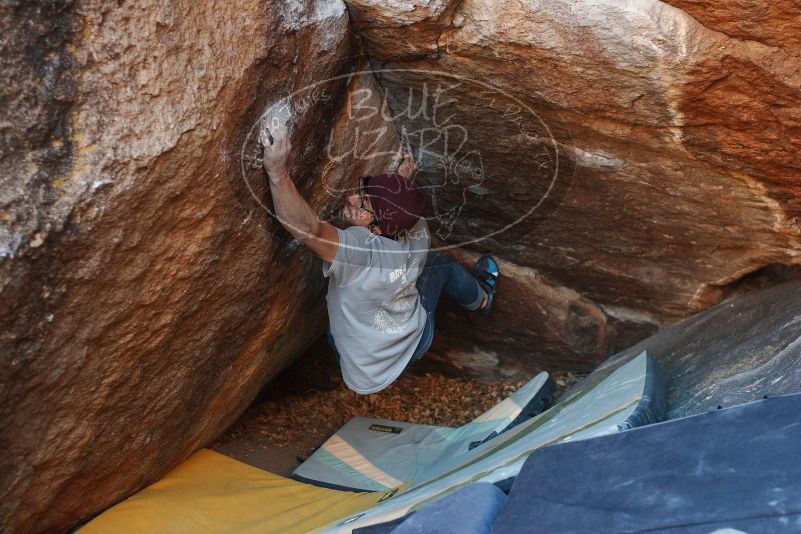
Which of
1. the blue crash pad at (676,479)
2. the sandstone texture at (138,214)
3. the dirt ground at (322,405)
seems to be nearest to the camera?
the blue crash pad at (676,479)

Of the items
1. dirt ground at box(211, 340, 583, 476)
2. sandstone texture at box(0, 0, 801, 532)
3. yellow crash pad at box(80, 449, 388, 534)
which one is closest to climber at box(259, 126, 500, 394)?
sandstone texture at box(0, 0, 801, 532)

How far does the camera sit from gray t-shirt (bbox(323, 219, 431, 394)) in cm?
305

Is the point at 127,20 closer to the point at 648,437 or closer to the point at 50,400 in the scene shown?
the point at 50,400

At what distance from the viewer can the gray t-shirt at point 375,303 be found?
305cm

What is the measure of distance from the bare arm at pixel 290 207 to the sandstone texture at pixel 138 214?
0.17ft

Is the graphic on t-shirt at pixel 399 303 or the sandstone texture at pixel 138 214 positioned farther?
the graphic on t-shirt at pixel 399 303

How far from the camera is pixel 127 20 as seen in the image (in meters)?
2.09

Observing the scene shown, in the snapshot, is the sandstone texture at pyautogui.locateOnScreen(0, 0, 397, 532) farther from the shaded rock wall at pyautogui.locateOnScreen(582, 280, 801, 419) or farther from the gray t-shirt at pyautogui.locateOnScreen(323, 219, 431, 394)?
the shaded rock wall at pyautogui.locateOnScreen(582, 280, 801, 419)

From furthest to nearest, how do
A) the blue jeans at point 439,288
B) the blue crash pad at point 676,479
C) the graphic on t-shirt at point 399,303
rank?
1. the blue jeans at point 439,288
2. the graphic on t-shirt at point 399,303
3. the blue crash pad at point 676,479

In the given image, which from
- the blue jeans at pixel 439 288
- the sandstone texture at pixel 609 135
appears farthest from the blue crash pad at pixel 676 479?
the blue jeans at pixel 439 288

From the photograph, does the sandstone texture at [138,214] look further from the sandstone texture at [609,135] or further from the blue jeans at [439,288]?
the blue jeans at [439,288]

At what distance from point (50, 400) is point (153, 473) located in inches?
32.2

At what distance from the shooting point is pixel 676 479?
200 centimetres

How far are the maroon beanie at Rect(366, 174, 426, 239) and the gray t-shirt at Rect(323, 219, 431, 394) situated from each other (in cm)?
6
